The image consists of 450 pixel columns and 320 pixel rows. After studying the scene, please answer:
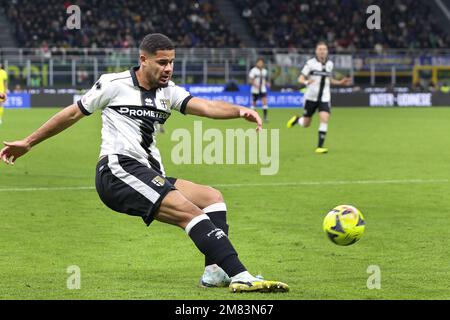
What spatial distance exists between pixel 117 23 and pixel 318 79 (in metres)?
29.4

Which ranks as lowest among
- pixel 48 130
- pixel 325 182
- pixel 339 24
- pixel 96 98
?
pixel 325 182

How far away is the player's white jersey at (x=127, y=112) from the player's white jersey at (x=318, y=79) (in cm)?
1562

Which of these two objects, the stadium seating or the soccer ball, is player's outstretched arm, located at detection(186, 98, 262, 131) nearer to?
the soccer ball

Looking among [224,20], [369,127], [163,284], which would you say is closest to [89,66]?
[224,20]

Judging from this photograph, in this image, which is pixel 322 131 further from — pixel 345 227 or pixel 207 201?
pixel 207 201

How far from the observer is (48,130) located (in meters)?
7.65

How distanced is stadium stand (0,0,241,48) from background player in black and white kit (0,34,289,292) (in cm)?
4131

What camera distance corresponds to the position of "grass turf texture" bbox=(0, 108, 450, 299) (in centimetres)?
799

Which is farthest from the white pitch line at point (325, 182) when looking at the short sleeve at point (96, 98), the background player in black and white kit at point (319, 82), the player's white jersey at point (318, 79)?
the short sleeve at point (96, 98)

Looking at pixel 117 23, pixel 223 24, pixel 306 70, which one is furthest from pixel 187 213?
pixel 223 24

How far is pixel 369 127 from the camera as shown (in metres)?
31.9

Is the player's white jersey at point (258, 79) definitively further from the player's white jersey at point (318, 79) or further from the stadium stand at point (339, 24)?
the stadium stand at point (339, 24)
